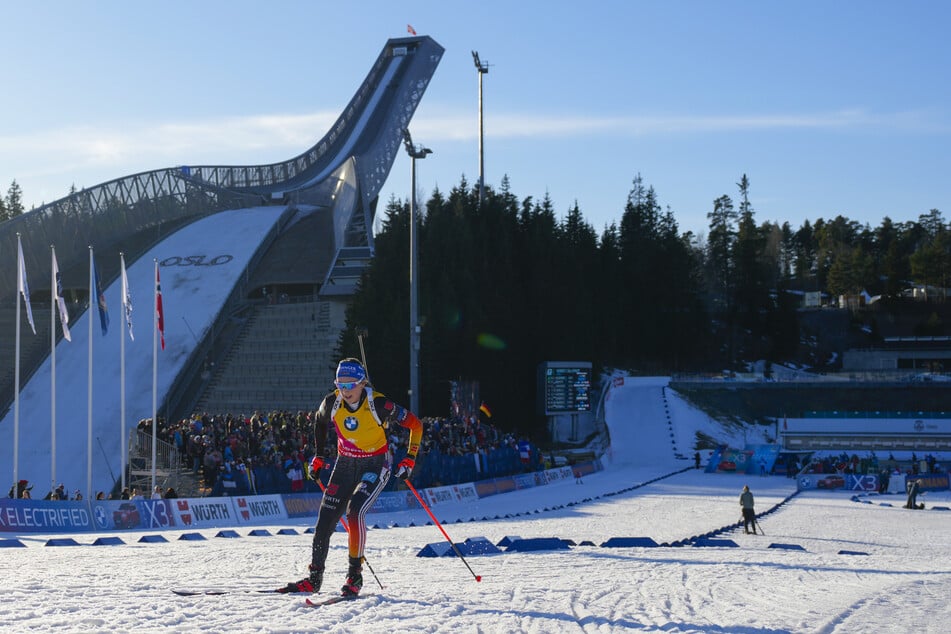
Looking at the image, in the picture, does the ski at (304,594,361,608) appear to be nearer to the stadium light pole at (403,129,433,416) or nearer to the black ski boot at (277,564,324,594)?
the black ski boot at (277,564,324,594)

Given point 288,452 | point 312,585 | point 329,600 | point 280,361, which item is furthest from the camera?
point 280,361

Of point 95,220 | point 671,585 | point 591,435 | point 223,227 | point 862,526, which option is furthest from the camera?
point 223,227

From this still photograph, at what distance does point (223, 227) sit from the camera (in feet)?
216

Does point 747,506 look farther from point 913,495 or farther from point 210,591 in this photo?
point 210,591

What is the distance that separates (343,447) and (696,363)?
69451mm

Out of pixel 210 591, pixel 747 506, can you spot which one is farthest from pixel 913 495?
pixel 210 591

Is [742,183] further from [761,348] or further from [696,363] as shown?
[696,363]

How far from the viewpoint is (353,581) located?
28.4ft

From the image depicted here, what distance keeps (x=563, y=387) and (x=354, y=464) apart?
33.2 metres

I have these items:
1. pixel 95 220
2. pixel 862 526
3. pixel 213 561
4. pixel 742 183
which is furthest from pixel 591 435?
pixel 742 183

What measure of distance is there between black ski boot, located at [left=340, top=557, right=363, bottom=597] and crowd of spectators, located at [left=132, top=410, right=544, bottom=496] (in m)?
13.6

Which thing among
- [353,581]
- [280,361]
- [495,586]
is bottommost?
[495,586]

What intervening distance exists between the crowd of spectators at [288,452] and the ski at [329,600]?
13.7 m

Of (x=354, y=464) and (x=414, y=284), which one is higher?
(x=414, y=284)
